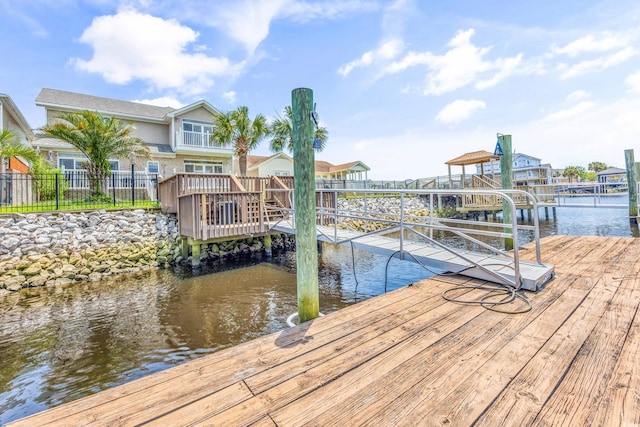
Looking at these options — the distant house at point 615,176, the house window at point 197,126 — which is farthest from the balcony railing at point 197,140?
the distant house at point 615,176

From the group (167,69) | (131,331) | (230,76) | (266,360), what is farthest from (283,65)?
(266,360)

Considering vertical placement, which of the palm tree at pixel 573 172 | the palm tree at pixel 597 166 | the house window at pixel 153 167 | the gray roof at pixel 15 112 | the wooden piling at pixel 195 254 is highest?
the palm tree at pixel 597 166

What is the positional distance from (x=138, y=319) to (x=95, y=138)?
10.2m

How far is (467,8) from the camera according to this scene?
6.46 metres

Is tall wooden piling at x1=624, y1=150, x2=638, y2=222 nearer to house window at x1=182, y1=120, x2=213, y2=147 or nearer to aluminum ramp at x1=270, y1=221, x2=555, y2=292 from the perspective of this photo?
aluminum ramp at x1=270, y1=221, x2=555, y2=292

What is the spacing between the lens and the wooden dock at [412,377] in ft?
4.71

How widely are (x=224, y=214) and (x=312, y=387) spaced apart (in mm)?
7042

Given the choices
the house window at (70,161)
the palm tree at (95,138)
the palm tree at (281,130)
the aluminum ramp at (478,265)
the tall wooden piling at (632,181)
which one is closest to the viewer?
the aluminum ramp at (478,265)

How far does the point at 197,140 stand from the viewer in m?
18.3

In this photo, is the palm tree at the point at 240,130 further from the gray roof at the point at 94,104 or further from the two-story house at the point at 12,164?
the two-story house at the point at 12,164

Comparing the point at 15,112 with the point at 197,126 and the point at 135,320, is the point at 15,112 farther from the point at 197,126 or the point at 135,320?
the point at 135,320

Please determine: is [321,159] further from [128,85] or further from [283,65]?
[283,65]

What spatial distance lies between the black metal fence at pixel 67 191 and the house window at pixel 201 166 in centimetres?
318

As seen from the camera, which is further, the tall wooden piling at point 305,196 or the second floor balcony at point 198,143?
the second floor balcony at point 198,143
